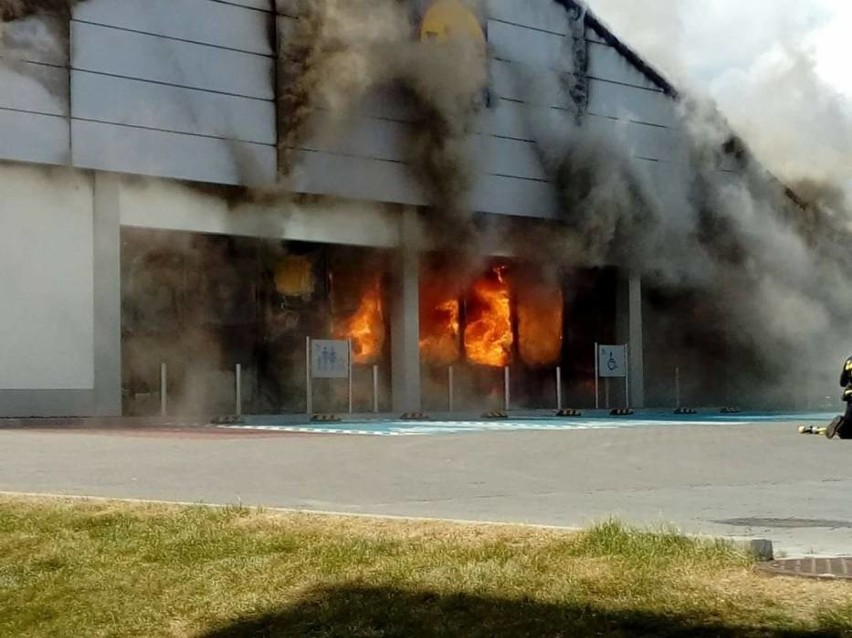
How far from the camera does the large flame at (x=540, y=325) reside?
1553 inches

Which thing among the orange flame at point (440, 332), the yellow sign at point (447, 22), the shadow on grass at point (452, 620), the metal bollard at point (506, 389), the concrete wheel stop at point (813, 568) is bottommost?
the shadow on grass at point (452, 620)

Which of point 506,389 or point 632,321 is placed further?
point 632,321

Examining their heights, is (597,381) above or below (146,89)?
below

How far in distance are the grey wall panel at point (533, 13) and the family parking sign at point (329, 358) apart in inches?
420

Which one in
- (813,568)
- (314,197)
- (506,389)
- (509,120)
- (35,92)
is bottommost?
(813,568)

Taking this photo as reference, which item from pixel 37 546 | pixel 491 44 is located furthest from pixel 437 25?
pixel 37 546

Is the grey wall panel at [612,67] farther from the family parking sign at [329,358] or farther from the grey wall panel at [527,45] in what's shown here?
the family parking sign at [329,358]

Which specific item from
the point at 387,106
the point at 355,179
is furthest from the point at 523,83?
the point at 355,179

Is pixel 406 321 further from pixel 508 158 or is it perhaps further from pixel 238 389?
pixel 238 389

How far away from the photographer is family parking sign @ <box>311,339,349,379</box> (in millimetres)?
30016

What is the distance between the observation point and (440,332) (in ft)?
125

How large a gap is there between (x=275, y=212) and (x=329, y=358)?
3804 mm

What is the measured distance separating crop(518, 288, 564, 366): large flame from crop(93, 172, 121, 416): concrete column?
559 inches

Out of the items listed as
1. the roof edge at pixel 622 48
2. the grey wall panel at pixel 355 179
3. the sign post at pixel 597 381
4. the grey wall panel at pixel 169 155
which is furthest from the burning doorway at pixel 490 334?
the grey wall panel at pixel 169 155
